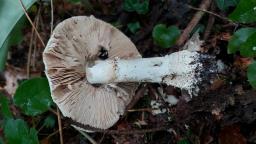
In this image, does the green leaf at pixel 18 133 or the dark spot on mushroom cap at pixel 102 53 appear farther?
the dark spot on mushroom cap at pixel 102 53

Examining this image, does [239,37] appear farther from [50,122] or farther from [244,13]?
[50,122]

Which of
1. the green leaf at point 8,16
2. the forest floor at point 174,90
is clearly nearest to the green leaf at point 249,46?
the forest floor at point 174,90

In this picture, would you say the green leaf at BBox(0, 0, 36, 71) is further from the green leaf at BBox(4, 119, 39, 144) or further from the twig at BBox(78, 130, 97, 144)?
the twig at BBox(78, 130, 97, 144)

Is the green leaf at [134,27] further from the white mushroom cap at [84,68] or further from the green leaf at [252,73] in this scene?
the green leaf at [252,73]

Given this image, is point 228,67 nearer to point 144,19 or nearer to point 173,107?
point 173,107

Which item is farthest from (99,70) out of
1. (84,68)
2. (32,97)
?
(32,97)

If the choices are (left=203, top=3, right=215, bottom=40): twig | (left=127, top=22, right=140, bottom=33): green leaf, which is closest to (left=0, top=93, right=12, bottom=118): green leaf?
(left=127, top=22, right=140, bottom=33): green leaf

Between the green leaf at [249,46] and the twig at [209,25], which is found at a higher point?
the twig at [209,25]
